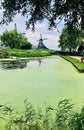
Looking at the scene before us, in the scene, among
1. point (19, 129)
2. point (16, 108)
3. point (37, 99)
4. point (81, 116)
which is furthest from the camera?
point (37, 99)

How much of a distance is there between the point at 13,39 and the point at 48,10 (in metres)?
66.9

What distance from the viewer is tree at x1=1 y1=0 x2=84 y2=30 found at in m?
4.98

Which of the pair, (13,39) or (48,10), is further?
(13,39)

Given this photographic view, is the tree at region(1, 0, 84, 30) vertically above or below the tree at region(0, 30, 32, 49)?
above

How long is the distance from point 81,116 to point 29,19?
1702 mm

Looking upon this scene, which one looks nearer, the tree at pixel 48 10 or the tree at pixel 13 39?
the tree at pixel 48 10

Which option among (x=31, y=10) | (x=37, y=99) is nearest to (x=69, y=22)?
(x=31, y=10)

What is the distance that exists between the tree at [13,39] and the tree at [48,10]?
6368 cm

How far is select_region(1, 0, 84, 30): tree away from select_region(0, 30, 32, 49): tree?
63.7 meters

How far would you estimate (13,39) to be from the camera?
235ft

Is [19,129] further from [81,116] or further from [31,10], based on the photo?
[31,10]

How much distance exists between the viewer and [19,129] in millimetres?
5867

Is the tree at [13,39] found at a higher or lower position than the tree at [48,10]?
lower

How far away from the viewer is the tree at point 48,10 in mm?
4984
